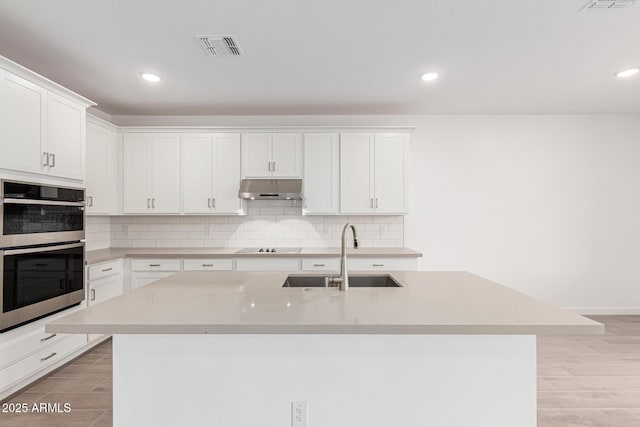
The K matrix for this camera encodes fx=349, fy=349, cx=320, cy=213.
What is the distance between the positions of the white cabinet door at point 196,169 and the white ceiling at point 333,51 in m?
0.43

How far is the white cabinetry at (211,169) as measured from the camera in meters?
4.21

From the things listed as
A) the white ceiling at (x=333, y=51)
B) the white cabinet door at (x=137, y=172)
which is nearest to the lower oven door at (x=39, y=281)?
the white cabinet door at (x=137, y=172)

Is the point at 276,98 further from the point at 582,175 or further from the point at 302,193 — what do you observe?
the point at 582,175

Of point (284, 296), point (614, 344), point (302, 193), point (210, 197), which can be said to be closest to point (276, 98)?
point (302, 193)

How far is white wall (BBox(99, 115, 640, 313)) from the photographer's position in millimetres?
4613

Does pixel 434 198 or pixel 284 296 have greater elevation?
pixel 434 198

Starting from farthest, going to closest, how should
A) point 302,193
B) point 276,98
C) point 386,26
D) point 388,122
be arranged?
point 388,122
point 302,193
point 276,98
point 386,26

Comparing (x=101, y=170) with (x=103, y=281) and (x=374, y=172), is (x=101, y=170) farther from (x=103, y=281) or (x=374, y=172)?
(x=374, y=172)

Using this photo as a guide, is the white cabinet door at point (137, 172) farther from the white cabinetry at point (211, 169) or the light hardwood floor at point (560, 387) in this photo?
the light hardwood floor at point (560, 387)

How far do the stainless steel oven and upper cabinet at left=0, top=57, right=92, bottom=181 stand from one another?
14 cm

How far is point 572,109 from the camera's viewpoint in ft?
A: 14.5

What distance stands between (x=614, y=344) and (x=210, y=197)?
465 centimetres

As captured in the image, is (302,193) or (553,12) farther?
(302,193)

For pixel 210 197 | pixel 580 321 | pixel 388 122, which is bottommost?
pixel 580 321
